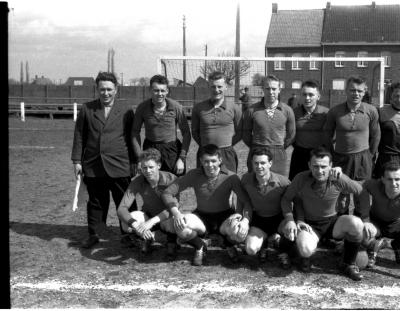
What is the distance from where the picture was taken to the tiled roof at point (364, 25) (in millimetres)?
37500

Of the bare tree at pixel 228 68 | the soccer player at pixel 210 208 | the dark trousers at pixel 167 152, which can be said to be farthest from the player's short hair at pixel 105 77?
the bare tree at pixel 228 68

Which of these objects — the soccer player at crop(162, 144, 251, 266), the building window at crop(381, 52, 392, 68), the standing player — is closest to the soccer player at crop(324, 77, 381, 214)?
the soccer player at crop(162, 144, 251, 266)

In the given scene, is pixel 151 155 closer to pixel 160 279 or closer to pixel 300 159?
pixel 160 279

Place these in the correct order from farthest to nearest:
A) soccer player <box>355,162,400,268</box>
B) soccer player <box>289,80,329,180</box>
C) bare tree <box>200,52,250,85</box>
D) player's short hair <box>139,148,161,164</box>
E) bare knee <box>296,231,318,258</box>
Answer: bare tree <box>200,52,250,85</box> → soccer player <box>289,80,329,180</box> → player's short hair <box>139,148,161,164</box> → soccer player <box>355,162,400,268</box> → bare knee <box>296,231,318,258</box>

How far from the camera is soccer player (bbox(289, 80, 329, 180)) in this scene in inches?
184

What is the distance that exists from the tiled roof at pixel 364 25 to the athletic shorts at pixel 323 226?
118ft

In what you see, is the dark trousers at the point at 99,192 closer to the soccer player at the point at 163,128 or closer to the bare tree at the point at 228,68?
the soccer player at the point at 163,128

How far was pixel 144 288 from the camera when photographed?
3.66 metres

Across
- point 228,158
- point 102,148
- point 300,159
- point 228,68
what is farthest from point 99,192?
point 228,68

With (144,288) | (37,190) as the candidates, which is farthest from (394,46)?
(144,288)

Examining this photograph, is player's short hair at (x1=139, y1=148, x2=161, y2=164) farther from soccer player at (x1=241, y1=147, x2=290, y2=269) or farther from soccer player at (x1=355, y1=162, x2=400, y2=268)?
soccer player at (x1=355, y1=162, x2=400, y2=268)

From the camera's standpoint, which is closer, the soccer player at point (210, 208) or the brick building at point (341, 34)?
the soccer player at point (210, 208)

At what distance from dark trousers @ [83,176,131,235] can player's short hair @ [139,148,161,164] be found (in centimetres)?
50

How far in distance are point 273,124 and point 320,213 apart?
98cm
